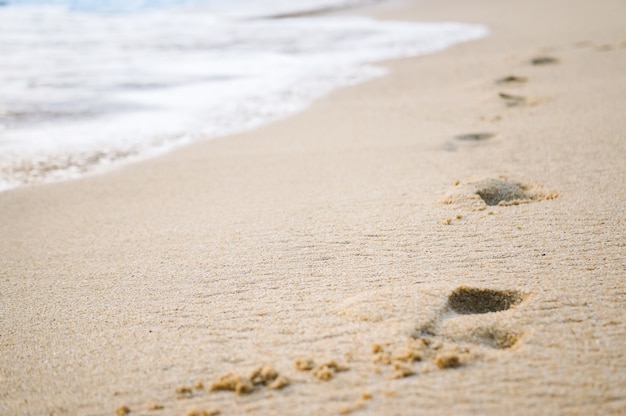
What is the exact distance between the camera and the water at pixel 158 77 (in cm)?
431

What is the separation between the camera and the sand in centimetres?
150

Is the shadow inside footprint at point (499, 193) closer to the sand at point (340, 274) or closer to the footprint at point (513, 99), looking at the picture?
the sand at point (340, 274)

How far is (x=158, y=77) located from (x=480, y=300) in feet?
19.7

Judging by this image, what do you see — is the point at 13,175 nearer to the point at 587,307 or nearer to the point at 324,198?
the point at 324,198

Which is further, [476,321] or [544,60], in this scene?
[544,60]

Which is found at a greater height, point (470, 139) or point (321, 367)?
point (470, 139)

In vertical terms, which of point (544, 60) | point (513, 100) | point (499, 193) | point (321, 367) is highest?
point (544, 60)

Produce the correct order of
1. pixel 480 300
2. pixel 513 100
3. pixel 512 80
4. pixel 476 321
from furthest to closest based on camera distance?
pixel 512 80, pixel 513 100, pixel 480 300, pixel 476 321

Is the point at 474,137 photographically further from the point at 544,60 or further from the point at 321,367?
the point at 544,60

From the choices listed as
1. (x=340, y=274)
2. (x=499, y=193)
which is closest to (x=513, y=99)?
(x=499, y=193)

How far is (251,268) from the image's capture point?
2.14m

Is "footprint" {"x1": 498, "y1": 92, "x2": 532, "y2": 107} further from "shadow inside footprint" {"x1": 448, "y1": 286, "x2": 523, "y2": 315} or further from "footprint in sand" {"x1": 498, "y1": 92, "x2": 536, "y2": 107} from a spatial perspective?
"shadow inside footprint" {"x1": 448, "y1": 286, "x2": 523, "y2": 315}

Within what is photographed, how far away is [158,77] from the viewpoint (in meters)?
7.02

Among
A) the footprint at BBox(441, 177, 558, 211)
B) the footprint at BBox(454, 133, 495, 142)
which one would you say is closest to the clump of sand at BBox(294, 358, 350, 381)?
the footprint at BBox(441, 177, 558, 211)
